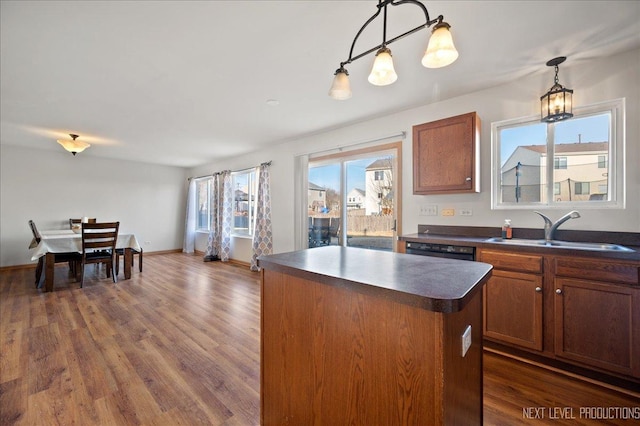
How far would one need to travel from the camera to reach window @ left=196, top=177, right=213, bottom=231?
24.1 feet

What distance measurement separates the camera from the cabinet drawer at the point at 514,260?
2039 millimetres

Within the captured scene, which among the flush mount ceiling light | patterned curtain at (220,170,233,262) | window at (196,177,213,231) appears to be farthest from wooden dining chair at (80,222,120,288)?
the flush mount ceiling light

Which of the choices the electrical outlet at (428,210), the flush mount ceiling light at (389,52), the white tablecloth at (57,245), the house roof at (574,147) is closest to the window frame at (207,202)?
the white tablecloth at (57,245)

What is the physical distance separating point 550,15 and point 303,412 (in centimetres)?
273

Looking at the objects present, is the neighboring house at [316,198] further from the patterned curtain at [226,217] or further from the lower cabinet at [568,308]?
the lower cabinet at [568,308]

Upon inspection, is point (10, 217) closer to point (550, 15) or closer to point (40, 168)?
point (40, 168)

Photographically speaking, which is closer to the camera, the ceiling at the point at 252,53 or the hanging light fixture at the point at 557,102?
the ceiling at the point at 252,53

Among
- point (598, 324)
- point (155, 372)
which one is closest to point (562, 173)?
point (598, 324)

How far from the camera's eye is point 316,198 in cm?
447

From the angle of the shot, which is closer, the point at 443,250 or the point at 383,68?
the point at 383,68

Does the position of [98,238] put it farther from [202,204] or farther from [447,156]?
[447,156]

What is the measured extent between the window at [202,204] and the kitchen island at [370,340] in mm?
6610

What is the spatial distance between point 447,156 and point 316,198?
224 centimetres

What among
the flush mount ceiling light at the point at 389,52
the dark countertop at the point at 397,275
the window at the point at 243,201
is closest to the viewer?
the dark countertop at the point at 397,275
